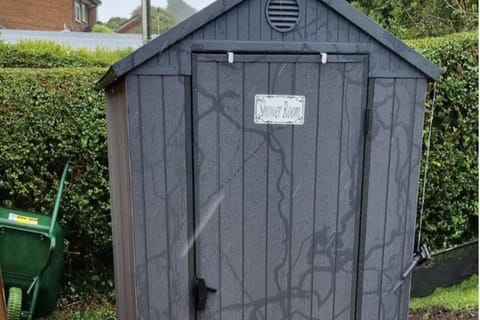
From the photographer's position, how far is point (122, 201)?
2.34 m

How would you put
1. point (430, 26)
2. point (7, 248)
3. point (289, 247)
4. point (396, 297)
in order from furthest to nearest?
point (430, 26) < point (7, 248) < point (396, 297) < point (289, 247)

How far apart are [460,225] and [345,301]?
2.52 metres

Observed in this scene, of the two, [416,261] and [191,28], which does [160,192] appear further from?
[416,261]

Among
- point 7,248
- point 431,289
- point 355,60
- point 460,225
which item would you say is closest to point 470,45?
point 460,225

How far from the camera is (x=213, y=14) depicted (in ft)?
6.12

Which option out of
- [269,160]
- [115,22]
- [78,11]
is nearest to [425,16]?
[269,160]

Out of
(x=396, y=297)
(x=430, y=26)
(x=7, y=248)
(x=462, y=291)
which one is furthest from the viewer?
(x=430, y=26)

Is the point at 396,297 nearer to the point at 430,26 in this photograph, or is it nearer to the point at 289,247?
the point at 289,247

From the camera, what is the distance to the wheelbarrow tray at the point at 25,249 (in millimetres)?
2861

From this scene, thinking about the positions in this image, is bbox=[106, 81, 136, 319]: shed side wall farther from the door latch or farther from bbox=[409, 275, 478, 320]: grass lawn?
bbox=[409, 275, 478, 320]: grass lawn

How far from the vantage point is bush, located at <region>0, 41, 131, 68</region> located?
510 centimetres

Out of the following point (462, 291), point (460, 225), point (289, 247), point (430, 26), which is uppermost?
point (430, 26)

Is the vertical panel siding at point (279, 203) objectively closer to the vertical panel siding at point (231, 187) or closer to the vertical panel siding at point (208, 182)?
the vertical panel siding at point (231, 187)

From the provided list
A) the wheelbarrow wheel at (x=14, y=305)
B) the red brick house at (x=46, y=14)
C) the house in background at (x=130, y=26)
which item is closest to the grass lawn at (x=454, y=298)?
the wheelbarrow wheel at (x=14, y=305)
